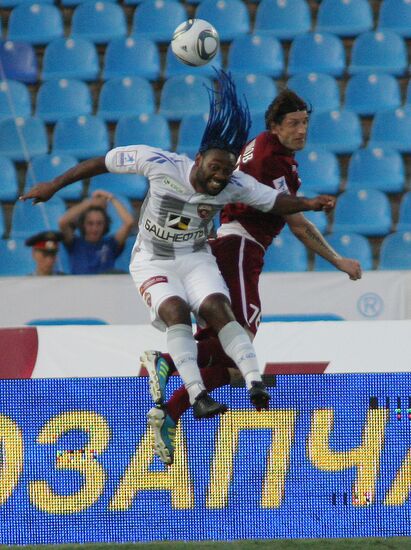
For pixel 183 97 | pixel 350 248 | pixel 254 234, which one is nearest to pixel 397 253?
pixel 350 248

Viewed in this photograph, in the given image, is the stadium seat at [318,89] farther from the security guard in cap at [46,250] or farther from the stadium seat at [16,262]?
the security guard in cap at [46,250]

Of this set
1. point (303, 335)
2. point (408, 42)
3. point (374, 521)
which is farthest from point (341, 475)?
point (408, 42)

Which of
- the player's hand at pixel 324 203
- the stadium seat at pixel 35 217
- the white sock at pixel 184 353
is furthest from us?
the stadium seat at pixel 35 217

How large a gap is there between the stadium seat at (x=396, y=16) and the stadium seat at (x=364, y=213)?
206 cm

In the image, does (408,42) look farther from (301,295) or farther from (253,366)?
(253,366)

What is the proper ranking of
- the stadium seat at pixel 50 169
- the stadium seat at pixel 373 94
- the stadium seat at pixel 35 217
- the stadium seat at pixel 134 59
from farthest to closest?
the stadium seat at pixel 134 59 < the stadium seat at pixel 373 94 < the stadium seat at pixel 50 169 < the stadium seat at pixel 35 217

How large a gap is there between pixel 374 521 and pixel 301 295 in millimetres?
2129

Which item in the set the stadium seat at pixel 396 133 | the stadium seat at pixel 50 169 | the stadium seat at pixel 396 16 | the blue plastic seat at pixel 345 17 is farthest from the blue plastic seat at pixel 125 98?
the stadium seat at pixel 396 16

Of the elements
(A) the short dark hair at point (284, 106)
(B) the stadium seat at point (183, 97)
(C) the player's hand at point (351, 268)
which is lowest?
(C) the player's hand at point (351, 268)

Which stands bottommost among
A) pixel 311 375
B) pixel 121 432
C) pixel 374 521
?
pixel 374 521

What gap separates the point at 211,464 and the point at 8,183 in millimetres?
4897

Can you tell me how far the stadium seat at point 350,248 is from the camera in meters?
8.54

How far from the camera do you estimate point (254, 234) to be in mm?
5242

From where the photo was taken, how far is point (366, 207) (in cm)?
903
